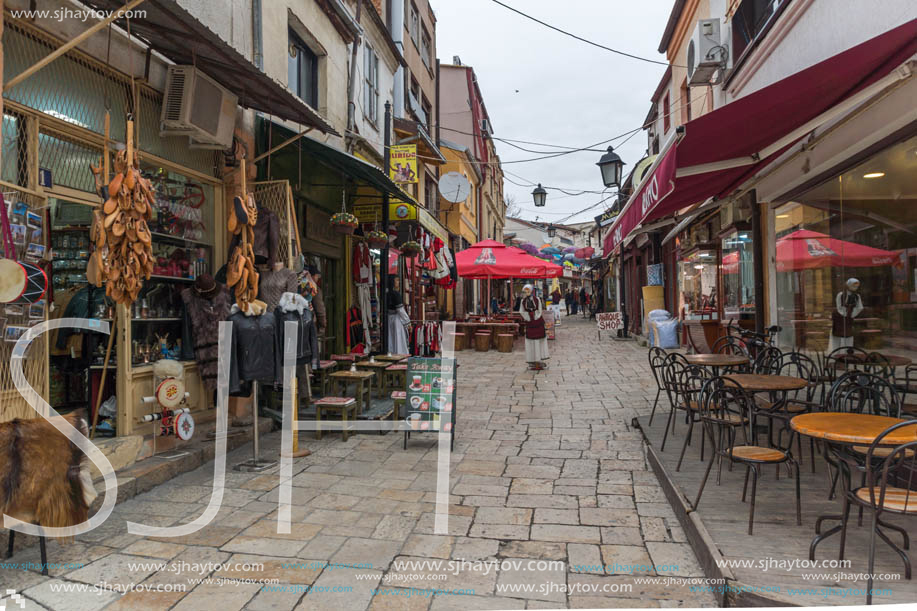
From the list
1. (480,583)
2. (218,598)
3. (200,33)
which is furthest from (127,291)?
(480,583)

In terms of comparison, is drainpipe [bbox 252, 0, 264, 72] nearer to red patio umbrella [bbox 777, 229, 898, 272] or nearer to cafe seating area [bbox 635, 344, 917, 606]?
cafe seating area [bbox 635, 344, 917, 606]

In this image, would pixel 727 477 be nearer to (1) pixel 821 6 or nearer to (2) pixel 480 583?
(2) pixel 480 583

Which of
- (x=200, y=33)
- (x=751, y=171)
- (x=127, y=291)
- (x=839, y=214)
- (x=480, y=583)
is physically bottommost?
(x=480, y=583)

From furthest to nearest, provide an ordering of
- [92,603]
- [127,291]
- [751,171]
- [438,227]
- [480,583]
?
[438,227] < [751,171] < [127,291] < [480,583] < [92,603]

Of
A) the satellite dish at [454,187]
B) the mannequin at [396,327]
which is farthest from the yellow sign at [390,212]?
the satellite dish at [454,187]

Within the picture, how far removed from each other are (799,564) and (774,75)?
6.64 meters

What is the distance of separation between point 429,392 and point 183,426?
2.39 metres

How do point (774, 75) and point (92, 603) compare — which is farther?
point (774, 75)

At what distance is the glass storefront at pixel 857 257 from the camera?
4727mm

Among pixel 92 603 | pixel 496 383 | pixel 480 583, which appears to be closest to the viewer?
pixel 92 603

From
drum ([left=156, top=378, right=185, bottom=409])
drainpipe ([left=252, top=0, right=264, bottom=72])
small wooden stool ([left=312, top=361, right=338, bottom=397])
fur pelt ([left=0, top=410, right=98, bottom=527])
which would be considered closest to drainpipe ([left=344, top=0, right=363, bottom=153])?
drainpipe ([left=252, top=0, right=264, bottom=72])

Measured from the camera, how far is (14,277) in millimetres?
3592

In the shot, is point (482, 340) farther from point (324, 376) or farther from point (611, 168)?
point (324, 376)

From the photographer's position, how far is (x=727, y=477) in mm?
4316
